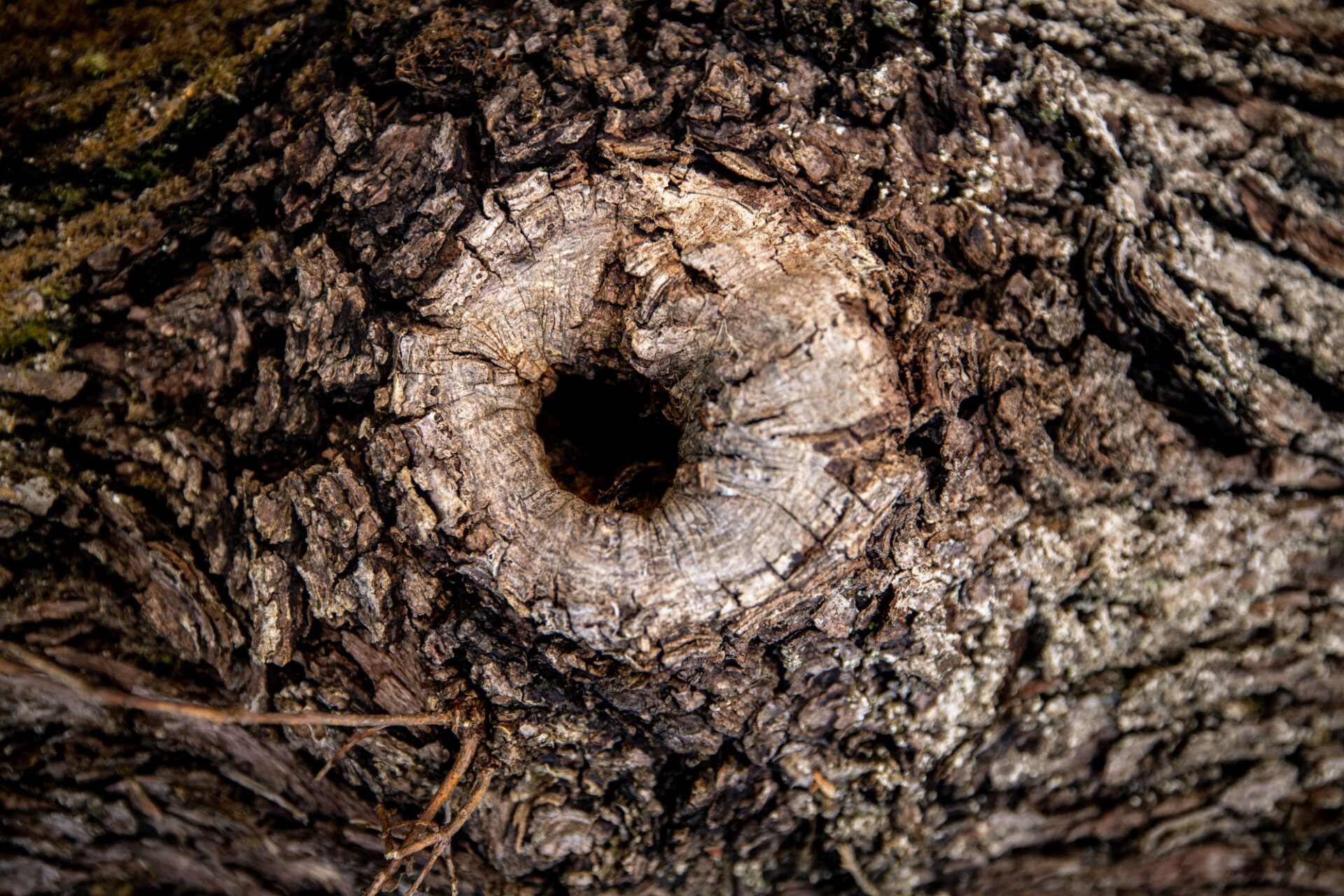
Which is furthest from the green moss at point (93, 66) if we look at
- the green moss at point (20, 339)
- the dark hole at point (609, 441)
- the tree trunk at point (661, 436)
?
the dark hole at point (609, 441)

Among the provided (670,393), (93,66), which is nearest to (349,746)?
(670,393)

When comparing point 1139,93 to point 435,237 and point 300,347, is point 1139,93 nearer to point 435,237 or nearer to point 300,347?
point 435,237

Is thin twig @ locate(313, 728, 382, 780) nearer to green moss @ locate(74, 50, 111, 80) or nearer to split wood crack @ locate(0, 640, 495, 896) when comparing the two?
split wood crack @ locate(0, 640, 495, 896)

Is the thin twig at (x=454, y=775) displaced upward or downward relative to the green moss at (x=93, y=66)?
downward

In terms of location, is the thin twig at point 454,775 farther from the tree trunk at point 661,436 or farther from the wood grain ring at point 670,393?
the wood grain ring at point 670,393

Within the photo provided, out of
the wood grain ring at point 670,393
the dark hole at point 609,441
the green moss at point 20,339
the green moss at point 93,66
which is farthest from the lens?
the green moss at point 93,66

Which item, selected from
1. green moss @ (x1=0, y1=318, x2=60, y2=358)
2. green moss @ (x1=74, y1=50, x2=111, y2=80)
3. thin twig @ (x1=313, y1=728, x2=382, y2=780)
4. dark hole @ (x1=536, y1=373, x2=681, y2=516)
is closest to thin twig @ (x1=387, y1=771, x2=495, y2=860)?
thin twig @ (x1=313, y1=728, x2=382, y2=780)

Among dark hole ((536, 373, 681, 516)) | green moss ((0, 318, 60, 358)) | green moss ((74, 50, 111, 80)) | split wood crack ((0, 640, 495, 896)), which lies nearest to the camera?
split wood crack ((0, 640, 495, 896))
